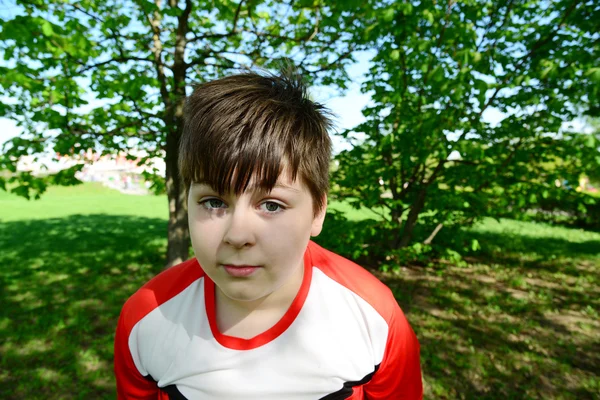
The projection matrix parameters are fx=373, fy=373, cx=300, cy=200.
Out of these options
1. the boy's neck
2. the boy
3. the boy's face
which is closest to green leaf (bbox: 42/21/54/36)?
the boy

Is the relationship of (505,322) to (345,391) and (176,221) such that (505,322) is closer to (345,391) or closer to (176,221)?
A: (345,391)

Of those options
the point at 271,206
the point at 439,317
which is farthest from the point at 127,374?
the point at 439,317

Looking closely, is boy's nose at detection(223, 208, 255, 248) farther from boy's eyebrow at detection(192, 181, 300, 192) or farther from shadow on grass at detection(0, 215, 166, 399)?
shadow on grass at detection(0, 215, 166, 399)

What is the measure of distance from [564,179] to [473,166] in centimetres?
117

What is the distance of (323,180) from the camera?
1339 mm

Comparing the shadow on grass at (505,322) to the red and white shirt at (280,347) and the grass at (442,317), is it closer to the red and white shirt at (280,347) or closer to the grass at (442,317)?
the grass at (442,317)

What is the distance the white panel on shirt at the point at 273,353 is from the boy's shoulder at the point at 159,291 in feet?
0.11

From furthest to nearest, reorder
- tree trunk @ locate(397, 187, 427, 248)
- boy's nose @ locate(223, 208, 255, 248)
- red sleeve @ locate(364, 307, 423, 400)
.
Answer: tree trunk @ locate(397, 187, 427, 248) < red sleeve @ locate(364, 307, 423, 400) < boy's nose @ locate(223, 208, 255, 248)

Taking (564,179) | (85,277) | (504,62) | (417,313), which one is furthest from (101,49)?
(564,179)

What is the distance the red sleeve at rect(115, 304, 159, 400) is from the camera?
1384mm

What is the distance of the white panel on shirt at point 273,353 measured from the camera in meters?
1.27

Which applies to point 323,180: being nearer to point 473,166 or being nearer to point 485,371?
point 485,371

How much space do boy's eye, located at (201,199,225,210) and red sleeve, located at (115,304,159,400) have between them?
598mm

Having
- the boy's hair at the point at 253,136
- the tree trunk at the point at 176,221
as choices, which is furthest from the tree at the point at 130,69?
the boy's hair at the point at 253,136
